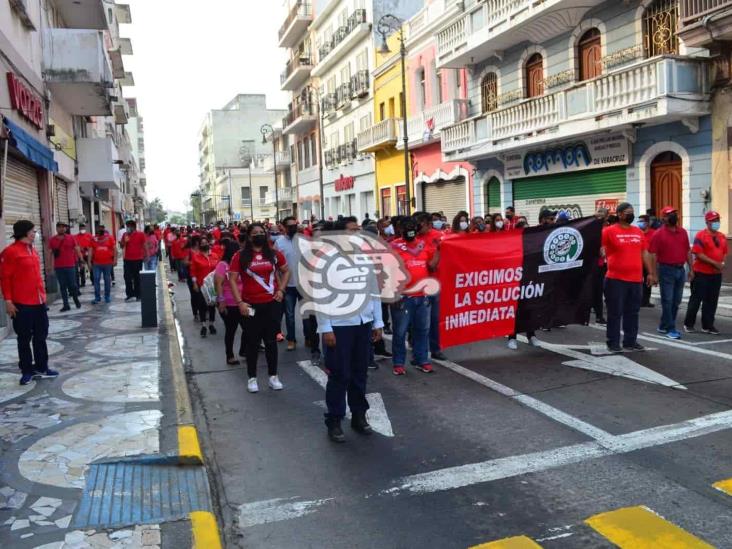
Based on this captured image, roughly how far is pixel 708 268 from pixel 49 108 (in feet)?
51.2

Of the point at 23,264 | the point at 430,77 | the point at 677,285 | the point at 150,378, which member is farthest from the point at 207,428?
the point at 430,77

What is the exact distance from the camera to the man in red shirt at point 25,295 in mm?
7766

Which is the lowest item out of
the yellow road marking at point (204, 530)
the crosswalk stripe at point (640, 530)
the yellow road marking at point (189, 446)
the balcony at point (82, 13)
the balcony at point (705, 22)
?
the crosswalk stripe at point (640, 530)

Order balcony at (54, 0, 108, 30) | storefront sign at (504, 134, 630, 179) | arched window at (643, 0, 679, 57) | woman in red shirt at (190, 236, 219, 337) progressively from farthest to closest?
balcony at (54, 0, 108, 30) < storefront sign at (504, 134, 630, 179) < arched window at (643, 0, 679, 57) < woman in red shirt at (190, 236, 219, 337)

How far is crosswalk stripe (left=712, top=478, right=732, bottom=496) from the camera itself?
174 inches

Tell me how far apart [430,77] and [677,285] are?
20.7m

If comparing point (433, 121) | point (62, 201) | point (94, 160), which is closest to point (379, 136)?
point (433, 121)

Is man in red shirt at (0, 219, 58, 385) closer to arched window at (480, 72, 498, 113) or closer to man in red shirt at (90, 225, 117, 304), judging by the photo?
man in red shirt at (90, 225, 117, 304)

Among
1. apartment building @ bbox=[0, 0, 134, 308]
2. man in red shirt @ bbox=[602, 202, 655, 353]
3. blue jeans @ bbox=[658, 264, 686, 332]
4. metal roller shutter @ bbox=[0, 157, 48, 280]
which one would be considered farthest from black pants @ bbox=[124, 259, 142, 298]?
Result: blue jeans @ bbox=[658, 264, 686, 332]

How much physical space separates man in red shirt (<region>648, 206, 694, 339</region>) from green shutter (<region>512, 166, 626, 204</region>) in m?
9.19

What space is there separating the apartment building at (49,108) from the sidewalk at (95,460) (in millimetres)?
4397

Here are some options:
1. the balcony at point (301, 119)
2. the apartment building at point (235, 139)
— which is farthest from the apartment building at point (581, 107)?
the apartment building at point (235, 139)

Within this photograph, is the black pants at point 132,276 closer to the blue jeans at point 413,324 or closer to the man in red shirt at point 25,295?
the man in red shirt at point 25,295

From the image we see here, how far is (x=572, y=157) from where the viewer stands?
20344 millimetres
